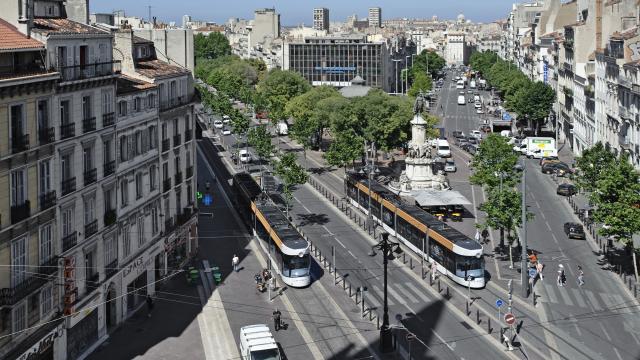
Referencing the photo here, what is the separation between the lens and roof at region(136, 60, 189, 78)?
57819mm

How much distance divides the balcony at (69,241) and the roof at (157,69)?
683 inches

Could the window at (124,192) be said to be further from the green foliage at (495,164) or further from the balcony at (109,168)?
the green foliage at (495,164)

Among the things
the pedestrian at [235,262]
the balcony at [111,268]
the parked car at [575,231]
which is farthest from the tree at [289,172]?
the balcony at [111,268]

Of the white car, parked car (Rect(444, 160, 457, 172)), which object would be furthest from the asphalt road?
the white car

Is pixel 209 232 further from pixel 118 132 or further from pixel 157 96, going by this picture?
pixel 118 132

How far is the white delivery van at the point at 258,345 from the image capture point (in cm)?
4072

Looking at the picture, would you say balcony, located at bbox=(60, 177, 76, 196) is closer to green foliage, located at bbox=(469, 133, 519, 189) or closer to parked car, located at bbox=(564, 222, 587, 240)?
green foliage, located at bbox=(469, 133, 519, 189)

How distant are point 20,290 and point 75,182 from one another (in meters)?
7.60

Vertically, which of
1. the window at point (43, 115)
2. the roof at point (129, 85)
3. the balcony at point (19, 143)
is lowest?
the balcony at point (19, 143)

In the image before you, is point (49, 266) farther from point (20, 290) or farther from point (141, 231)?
point (141, 231)

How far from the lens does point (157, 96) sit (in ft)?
186

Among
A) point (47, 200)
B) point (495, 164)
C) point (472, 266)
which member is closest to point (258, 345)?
point (47, 200)

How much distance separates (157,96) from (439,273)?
23738 millimetres

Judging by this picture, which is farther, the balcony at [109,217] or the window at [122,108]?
the window at [122,108]
